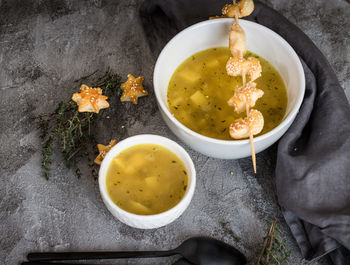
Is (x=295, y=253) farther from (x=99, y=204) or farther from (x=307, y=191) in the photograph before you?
(x=99, y=204)

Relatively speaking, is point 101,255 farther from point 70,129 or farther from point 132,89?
point 132,89


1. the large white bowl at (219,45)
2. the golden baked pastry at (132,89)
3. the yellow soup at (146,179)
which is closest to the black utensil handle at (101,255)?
the yellow soup at (146,179)

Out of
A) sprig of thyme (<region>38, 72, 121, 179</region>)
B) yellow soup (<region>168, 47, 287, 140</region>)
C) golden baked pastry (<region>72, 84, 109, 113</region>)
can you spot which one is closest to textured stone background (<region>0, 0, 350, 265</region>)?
sprig of thyme (<region>38, 72, 121, 179</region>)

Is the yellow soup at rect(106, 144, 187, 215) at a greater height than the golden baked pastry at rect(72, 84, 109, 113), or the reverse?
the golden baked pastry at rect(72, 84, 109, 113)

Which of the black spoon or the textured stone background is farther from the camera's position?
the textured stone background

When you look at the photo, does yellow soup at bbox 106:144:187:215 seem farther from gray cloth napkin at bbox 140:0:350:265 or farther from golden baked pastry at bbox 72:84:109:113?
gray cloth napkin at bbox 140:0:350:265

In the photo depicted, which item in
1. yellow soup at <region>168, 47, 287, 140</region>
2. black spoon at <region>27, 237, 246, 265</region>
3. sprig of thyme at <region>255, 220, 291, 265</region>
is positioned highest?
yellow soup at <region>168, 47, 287, 140</region>

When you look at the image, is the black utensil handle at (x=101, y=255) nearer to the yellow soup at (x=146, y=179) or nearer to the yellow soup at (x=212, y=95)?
the yellow soup at (x=146, y=179)
